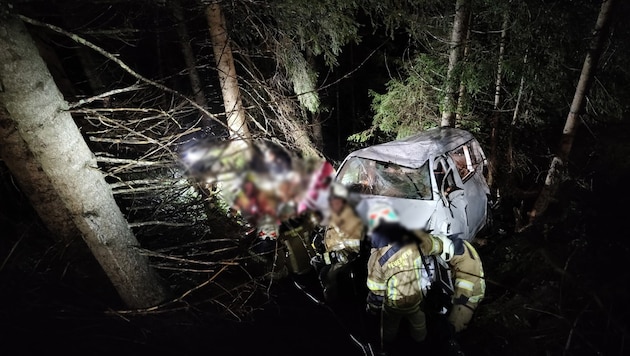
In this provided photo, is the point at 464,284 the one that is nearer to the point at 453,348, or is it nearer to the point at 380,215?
the point at 453,348

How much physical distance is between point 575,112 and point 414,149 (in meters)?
2.82

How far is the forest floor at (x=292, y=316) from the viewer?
3738 millimetres

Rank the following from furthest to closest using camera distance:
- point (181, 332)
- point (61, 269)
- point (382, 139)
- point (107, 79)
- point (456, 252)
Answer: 1. point (382, 139)
2. point (107, 79)
3. point (61, 269)
4. point (181, 332)
5. point (456, 252)

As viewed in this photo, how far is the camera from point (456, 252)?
3740mm

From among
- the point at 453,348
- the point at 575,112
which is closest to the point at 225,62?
the point at 453,348

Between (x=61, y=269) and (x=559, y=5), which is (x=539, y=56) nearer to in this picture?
(x=559, y=5)

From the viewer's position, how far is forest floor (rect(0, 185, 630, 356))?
3738 millimetres

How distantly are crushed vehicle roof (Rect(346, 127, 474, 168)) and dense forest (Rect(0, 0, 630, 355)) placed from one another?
1070mm

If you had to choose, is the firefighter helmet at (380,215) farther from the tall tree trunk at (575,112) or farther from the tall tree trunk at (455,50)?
the tall tree trunk at (455,50)

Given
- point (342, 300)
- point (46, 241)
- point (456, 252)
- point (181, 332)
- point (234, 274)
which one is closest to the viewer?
point (456, 252)

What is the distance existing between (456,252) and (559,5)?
494cm

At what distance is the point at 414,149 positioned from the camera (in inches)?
239

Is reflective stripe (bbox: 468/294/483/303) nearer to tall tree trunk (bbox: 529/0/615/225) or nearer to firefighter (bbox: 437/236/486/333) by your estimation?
firefighter (bbox: 437/236/486/333)

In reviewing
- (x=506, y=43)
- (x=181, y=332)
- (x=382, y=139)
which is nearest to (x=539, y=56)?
(x=506, y=43)
